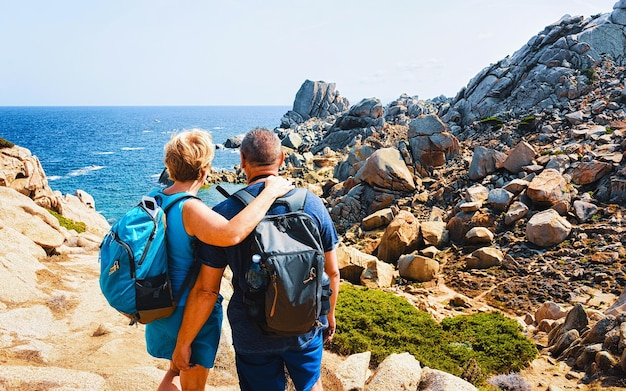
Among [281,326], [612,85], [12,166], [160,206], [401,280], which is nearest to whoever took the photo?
[281,326]

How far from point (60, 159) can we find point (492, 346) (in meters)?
73.3

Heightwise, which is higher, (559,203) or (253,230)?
(253,230)

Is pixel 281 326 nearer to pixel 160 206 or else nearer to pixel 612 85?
pixel 160 206

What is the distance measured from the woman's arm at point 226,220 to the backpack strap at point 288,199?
0.18ft

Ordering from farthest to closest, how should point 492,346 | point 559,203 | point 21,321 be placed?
point 559,203 < point 492,346 < point 21,321

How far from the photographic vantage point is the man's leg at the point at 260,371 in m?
3.48

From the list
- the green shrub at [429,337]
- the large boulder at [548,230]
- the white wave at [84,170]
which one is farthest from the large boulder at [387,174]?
the white wave at [84,170]

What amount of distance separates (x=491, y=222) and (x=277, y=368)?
1780 cm

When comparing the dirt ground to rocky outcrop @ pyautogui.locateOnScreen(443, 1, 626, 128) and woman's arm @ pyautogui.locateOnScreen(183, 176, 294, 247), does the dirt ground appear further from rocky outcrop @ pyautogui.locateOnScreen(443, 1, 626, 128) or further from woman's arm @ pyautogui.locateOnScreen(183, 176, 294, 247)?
rocky outcrop @ pyautogui.locateOnScreen(443, 1, 626, 128)

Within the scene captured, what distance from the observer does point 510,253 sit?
17.2m

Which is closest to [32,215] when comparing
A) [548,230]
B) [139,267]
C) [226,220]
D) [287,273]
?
[139,267]

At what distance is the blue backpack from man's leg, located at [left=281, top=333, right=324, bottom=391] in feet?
3.32

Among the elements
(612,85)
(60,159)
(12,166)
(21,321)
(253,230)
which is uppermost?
(612,85)

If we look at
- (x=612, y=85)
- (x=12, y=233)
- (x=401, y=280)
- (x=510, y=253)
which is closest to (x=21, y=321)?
(x=12, y=233)
